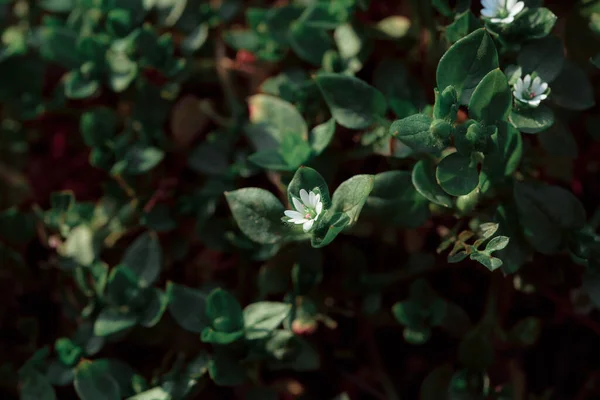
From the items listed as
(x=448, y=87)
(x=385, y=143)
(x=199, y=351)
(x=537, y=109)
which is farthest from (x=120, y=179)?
(x=537, y=109)

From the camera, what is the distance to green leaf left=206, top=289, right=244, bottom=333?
3.75 feet

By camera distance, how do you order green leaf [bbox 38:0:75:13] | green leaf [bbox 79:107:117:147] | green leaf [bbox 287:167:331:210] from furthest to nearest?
green leaf [bbox 38:0:75:13] < green leaf [bbox 79:107:117:147] < green leaf [bbox 287:167:331:210]

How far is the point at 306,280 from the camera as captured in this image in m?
1.23

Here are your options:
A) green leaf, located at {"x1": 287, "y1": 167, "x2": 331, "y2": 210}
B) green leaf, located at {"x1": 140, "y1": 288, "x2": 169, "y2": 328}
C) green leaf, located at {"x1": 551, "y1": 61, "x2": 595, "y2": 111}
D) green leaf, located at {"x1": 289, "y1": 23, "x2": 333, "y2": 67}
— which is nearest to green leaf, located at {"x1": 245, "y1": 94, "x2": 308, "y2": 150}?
green leaf, located at {"x1": 289, "y1": 23, "x2": 333, "y2": 67}

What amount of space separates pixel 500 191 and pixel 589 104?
0.22 m

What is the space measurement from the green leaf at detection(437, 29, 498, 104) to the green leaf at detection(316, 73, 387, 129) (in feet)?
0.50

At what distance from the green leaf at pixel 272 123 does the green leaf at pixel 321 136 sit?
0.11 feet

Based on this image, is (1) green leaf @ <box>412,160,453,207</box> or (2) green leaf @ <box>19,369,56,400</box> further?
(2) green leaf @ <box>19,369,56,400</box>

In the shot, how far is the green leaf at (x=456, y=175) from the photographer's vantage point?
1.04 metres

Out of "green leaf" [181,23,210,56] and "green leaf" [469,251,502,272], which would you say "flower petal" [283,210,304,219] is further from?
"green leaf" [181,23,210,56]

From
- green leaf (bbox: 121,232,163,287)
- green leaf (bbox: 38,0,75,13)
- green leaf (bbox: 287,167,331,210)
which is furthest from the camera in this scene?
green leaf (bbox: 38,0,75,13)

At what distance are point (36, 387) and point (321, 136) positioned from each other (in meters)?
0.68

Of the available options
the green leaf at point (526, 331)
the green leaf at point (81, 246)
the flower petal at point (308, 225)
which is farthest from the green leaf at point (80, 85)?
the green leaf at point (526, 331)

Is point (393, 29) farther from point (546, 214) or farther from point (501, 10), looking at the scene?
point (546, 214)
